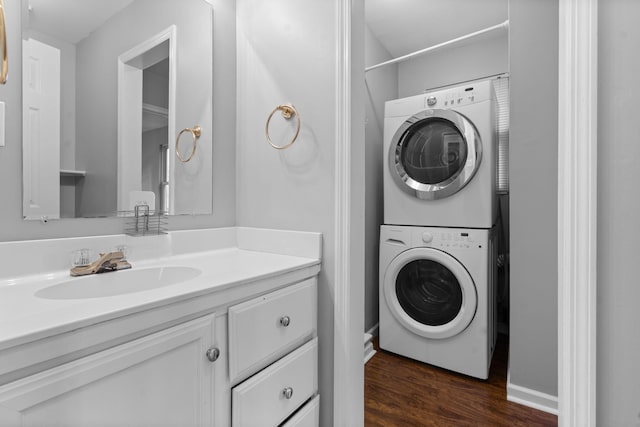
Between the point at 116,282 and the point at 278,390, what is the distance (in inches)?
24.0

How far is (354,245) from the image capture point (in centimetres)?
119

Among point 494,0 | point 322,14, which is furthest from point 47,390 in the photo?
point 494,0

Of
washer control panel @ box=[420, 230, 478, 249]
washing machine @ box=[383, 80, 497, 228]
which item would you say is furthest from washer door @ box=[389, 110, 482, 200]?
washer control panel @ box=[420, 230, 478, 249]

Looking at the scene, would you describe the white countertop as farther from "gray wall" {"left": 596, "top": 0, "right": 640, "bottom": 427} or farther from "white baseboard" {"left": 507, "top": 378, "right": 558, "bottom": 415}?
"white baseboard" {"left": 507, "top": 378, "right": 558, "bottom": 415}

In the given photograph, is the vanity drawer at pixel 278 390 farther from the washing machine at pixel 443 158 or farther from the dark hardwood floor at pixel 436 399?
the washing machine at pixel 443 158

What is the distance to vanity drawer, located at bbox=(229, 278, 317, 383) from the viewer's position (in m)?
0.86

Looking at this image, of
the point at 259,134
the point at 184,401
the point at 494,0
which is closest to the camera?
the point at 184,401

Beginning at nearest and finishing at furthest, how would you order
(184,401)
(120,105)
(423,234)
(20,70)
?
1. (184,401)
2. (20,70)
3. (120,105)
4. (423,234)

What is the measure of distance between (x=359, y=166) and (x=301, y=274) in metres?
0.47

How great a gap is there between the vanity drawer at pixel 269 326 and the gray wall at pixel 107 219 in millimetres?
594

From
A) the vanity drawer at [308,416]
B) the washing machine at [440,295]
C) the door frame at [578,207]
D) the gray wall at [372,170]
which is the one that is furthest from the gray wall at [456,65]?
the vanity drawer at [308,416]

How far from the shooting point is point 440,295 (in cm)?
201

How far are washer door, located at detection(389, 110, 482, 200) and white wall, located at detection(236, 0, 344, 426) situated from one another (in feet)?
3.66

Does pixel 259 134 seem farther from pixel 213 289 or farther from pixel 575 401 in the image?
pixel 575 401
